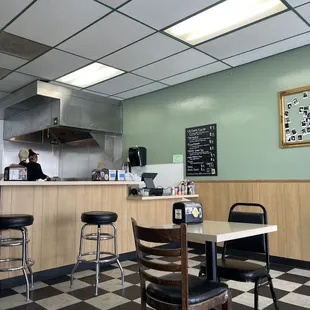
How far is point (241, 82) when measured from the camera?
15.9 feet

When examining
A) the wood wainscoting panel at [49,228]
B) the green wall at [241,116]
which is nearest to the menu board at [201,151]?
the green wall at [241,116]

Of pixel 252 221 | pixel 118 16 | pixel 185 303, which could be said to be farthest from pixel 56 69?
pixel 185 303

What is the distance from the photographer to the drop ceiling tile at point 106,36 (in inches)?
140

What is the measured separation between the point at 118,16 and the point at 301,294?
3423mm

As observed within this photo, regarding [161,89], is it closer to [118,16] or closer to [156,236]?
[118,16]

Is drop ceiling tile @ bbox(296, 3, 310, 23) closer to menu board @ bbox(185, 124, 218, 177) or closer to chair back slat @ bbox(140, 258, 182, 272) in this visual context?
menu board @ bbox(185, 124, 218, 177)

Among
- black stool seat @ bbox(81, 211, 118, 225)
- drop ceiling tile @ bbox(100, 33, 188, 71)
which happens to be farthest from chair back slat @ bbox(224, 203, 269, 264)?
drop ceiling tile @ bbox(100, 33, 188, 71)

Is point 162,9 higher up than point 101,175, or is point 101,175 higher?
point 162,9

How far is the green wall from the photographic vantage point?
4277 millimetres

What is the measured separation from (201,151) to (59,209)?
2.56 metres

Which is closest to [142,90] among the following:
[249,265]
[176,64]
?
[176,64]

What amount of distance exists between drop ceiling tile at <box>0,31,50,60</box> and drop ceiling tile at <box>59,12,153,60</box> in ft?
1.05

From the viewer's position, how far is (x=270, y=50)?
430cm

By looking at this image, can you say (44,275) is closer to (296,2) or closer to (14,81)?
(14,81)
